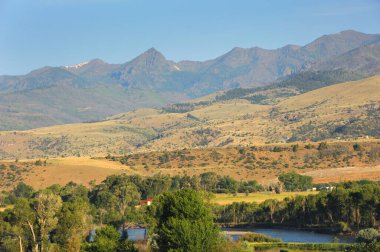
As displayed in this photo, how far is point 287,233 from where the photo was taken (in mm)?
112625

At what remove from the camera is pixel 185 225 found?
67688 millimetres

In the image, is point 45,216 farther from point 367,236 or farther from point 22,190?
point 22,190

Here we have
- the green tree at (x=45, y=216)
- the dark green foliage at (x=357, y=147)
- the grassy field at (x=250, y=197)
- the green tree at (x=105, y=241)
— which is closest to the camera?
the green tree at (x=105, y=241)

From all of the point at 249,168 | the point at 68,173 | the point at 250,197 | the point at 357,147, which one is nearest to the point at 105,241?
the point at 250,197

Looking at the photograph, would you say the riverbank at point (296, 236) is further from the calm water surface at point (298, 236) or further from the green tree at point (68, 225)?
the green tree at point (68, 225)

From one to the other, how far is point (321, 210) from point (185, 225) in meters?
53.1

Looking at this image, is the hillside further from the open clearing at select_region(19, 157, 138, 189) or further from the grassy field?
the grassy field

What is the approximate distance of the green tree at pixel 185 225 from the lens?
67.1 meters

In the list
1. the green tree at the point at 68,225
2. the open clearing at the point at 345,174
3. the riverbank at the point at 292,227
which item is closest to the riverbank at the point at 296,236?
the riverbank at the point at 292,227

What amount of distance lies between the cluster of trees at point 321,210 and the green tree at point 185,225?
41728mm

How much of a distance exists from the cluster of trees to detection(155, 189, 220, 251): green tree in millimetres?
41728

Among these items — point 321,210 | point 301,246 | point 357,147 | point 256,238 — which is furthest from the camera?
point 357,147

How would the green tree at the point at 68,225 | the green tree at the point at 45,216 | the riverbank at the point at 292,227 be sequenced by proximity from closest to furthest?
the green tree at the point at 45,216, the green tree at the point at 68,225, the riverbank at the point at 292,227

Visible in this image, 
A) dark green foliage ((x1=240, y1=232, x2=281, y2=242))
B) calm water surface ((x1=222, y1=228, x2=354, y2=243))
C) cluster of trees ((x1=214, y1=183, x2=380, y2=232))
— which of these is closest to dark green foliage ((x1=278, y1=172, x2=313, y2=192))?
cluster of trees ((x1=214, y1=183, x2=380, y2=232))
